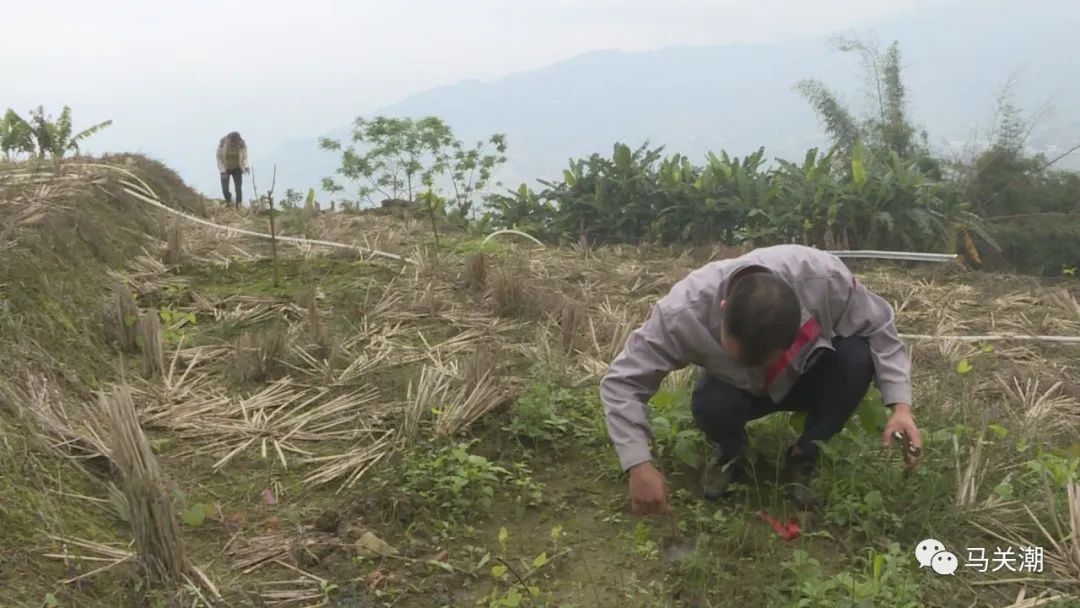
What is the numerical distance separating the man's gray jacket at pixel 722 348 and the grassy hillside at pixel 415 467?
12.9 inches

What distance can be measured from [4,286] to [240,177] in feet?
27.5

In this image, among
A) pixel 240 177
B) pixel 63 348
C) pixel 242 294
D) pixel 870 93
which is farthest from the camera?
pixel 870 93

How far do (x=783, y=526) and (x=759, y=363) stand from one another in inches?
24.3

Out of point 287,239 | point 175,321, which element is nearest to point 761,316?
point 175,321

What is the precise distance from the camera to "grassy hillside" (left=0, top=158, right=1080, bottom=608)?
221cm

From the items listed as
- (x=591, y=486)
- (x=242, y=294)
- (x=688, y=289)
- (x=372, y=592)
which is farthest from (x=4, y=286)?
(x=688, y=289)

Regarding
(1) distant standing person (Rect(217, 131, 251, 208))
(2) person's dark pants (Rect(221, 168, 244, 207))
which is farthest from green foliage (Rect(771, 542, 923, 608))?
(1) distant standing person (Rect(217, 131, 251, 208))

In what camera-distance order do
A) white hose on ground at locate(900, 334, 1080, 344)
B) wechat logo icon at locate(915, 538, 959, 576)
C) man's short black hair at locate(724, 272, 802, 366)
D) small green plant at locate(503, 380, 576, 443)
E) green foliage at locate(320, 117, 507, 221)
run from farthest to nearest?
green foliage at locate(320, 117, 507, 221) → white hose on ground at locate(900, 334, 1080, 344) → small green plant at locate(503, 380, 576, 443) → wechat logo icon at locate(915, 538, 959, 576) → man's short black hair at locate(724, 272, 802, 366)

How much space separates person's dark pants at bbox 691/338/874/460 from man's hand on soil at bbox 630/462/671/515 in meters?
0.36

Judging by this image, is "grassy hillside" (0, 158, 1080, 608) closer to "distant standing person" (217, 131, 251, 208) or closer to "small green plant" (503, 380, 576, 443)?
"small green plant" (503, 380, 576, 443)

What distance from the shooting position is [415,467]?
273 centimetres

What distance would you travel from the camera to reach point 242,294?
4848 millimetres

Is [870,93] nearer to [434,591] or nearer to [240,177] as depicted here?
[240,177]

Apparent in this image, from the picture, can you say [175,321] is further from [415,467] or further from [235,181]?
[235,181]
